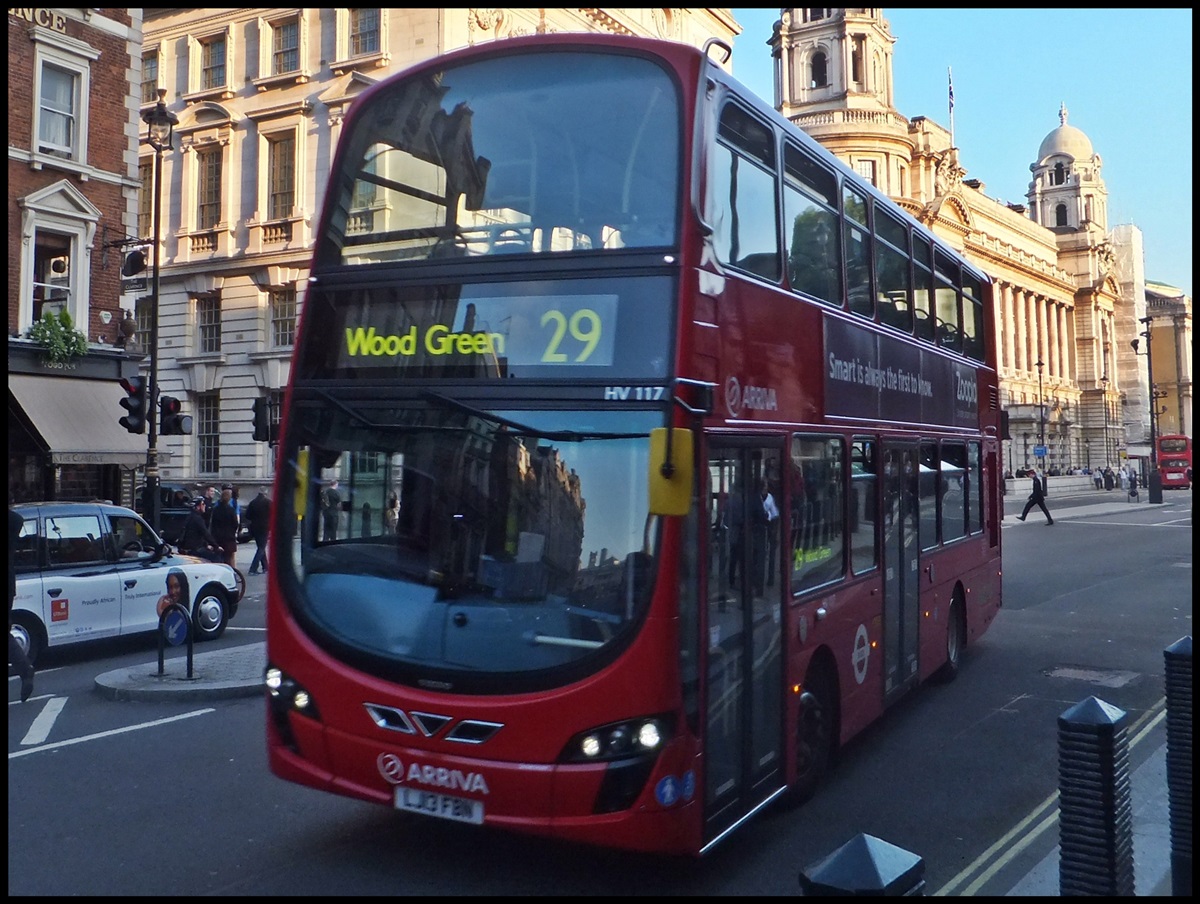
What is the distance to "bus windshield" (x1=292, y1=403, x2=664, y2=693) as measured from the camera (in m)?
5.09

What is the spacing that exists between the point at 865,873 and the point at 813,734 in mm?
3587

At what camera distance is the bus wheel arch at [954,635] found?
10539mm

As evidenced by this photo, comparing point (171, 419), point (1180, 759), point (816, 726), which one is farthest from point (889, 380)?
point (171, 419)

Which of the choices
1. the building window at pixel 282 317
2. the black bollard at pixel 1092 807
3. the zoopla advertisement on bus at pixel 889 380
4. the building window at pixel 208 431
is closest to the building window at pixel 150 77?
the building window at pixel 282 317

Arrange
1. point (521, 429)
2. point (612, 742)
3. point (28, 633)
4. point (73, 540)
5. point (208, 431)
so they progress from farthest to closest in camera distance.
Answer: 1. point (208, 431)
2. point (73, 540)
3. point (28, 633)
4. point (521, 429)
5. point (612, 742)

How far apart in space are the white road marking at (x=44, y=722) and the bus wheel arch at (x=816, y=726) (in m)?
5.70

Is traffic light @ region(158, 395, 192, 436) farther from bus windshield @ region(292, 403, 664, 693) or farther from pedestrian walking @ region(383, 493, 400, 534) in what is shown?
pedestrian walking @ region(383, 493, 400, 534)

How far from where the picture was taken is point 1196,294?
3777mm

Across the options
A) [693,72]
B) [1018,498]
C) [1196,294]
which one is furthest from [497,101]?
[1018,498]

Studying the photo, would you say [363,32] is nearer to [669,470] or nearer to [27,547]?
[27,547]

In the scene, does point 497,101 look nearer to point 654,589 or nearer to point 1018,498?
point 654,589

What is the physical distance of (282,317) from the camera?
36.1 meters

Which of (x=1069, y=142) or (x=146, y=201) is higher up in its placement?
(x=1069, y=142)

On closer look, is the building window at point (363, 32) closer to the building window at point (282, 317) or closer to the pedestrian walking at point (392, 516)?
the building window at point (282, 317)
